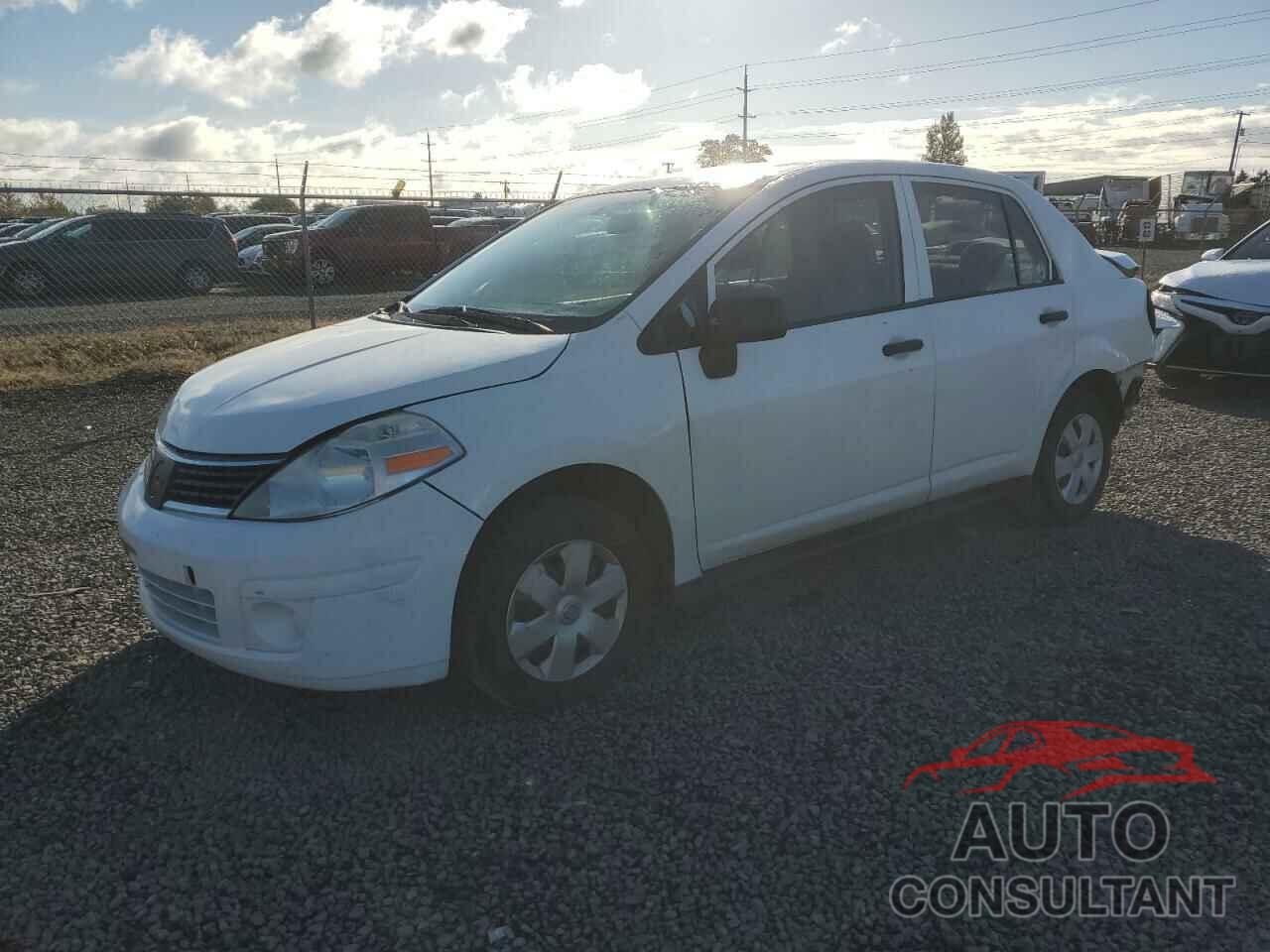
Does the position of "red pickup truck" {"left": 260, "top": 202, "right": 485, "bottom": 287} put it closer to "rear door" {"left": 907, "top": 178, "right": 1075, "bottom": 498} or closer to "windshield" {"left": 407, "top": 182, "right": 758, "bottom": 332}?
"windshield" {"left": 407, "top": 182, "right": 758, "bottom": 332}

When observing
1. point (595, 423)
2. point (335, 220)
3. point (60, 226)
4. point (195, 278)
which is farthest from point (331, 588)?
point (335, 220)

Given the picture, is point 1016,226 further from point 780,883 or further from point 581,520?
point 780,883

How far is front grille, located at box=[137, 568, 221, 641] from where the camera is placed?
115 inches

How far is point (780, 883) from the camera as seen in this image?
2.45 m

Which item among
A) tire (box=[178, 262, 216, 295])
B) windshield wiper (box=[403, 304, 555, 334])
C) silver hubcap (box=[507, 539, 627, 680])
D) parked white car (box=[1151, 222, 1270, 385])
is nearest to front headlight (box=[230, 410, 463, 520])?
silver hubcap (box=[507, 539, 627, 680])

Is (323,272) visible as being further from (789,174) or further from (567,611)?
(567,611)

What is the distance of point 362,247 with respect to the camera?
67.1ft

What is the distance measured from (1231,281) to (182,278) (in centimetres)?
1765

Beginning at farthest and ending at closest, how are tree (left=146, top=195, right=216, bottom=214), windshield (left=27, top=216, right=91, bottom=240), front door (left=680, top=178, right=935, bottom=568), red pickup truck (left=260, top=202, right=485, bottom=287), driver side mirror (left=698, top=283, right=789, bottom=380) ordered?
red pickup truck (left=260, top=202, right=485, bottom=287), windshield (left=27, top=216, right=91, bottom=240), tree (left=146, top=195, right=216, bottom=214), front door (left=680, top=178, right=935, bottom=568), driver side mirror (left=698, top=283, right=789, bottom=380)

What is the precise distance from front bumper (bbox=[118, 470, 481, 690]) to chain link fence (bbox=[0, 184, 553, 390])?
7934 mm

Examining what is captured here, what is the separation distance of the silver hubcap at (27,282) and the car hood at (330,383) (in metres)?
16.8

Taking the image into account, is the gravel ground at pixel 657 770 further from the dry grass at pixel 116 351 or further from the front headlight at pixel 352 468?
the dry grass at pixel 116 351

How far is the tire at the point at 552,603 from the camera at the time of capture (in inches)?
118

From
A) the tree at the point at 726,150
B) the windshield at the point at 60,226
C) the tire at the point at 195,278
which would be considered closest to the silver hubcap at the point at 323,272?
the tire at the point at 195,278
